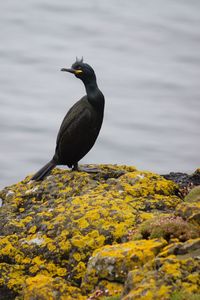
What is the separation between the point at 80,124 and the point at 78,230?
3161mm

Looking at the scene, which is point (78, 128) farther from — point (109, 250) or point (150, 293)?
point (150, 293)

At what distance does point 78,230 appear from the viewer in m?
10.9

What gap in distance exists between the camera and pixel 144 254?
9.38m

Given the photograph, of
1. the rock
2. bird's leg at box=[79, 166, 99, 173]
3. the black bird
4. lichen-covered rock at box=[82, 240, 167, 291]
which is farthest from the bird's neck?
lichen-covered rock at box=[82, 240, 167, 291]

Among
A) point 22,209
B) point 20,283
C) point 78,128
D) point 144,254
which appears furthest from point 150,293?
point 78,128

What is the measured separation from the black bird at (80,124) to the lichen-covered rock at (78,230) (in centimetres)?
77

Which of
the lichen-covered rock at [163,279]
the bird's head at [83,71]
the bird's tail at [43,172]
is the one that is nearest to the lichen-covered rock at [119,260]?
the lichen-covered rock at [163,279]

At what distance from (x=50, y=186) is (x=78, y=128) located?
143 cm

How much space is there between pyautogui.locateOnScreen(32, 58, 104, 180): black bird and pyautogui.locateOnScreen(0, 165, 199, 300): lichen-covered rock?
77cm

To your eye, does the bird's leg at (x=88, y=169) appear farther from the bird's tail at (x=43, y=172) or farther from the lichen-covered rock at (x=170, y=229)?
the lichen-covered rock at (x=170, y=229)

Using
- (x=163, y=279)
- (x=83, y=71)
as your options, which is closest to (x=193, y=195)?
(x=163, y=279)

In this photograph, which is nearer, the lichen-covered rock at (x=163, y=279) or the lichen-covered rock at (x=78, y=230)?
the lichen-covered rock at (x=163, y=279)

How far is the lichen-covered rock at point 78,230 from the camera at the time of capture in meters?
9.53

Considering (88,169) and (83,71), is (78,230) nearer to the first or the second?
(88,169)
